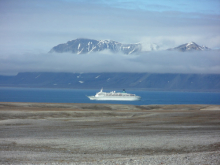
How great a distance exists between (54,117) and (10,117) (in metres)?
6.46

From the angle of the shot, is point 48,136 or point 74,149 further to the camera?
point 48,136

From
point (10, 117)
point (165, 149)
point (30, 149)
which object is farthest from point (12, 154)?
point (10, 117)

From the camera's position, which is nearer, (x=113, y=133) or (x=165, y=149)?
(x=165, y=149)

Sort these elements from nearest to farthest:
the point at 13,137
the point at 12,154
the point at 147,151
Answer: the point at 12,154
the point at 147,151
the point at 13,137

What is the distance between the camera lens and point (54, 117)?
154ft

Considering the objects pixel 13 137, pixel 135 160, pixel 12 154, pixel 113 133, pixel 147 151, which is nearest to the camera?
pixel 135 160

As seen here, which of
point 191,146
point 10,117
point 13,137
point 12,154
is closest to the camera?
point 12,154

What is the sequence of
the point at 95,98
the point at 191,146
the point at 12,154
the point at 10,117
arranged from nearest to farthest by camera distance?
the point at 12,154
the point at 191,146
the point at 10,117
the point at 95,98

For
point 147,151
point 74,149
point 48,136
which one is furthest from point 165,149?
point 48,136

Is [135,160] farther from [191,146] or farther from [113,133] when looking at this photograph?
[113,133]

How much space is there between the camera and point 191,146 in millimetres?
22203

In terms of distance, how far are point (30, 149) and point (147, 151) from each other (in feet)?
26.4

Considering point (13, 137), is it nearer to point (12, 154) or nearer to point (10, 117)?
point (12, 154)

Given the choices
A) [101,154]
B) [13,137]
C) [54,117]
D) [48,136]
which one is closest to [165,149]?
[101,154]
